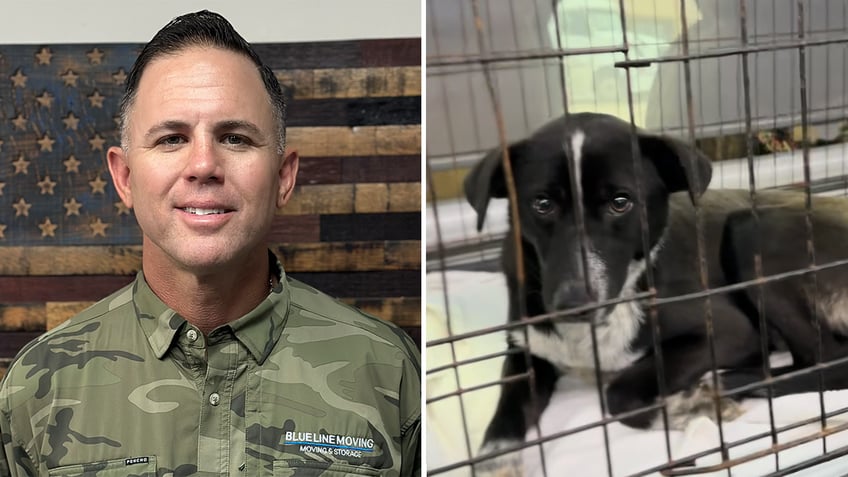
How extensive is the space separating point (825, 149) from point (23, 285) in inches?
44.1

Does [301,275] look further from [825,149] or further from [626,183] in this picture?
[825,149]

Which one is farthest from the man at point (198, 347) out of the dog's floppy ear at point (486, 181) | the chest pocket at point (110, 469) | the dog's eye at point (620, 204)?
the dog's eye at point (620, 204)

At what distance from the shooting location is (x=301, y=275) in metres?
1.11

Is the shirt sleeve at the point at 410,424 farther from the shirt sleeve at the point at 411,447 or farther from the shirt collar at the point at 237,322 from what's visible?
the shirt collar at the point at 237,322

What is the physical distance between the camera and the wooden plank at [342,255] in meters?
1.10

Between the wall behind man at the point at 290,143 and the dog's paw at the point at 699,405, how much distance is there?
0.44m

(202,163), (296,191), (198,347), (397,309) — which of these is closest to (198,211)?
(202,163)

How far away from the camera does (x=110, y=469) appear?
827 mm

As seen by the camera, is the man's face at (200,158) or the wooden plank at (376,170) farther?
the wooden plank at (376,170)

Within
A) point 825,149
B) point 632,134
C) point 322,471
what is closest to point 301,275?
point 322,471

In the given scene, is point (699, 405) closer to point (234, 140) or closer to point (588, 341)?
point (588, 341)

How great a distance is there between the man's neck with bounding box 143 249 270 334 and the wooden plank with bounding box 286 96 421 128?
0.28 m

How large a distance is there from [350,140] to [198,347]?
0.40m

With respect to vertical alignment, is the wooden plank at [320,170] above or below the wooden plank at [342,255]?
above
